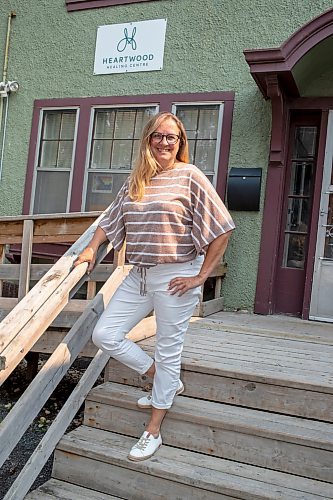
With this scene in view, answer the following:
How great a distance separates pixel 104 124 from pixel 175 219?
3.47 metres

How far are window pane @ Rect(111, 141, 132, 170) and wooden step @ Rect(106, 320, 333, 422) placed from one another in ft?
8.45

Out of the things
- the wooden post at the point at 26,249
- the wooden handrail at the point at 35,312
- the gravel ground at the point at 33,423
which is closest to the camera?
the wooden handrail at the point at 35,312

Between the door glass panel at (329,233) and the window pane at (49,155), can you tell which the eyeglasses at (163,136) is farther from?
the window pane at (49,155)

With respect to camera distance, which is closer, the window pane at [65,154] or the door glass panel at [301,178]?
the door glass panel at [301,178]

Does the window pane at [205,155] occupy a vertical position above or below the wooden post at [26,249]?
above

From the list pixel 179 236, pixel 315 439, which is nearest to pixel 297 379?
pixel 315 439

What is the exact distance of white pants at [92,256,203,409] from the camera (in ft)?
7.48

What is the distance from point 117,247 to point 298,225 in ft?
8.82

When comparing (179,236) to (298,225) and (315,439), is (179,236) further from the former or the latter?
(298,225)

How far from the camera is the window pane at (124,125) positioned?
17.2ft

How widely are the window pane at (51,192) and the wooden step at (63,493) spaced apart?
11.6 feet

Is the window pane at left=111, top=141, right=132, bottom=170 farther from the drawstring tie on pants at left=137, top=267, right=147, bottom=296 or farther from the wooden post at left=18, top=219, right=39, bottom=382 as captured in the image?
the drawstring tie on pants at left=137, top=267, right=147, bottom=296

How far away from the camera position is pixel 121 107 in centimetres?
527

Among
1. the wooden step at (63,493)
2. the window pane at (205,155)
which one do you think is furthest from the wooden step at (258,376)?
the window pane at (205,155)
